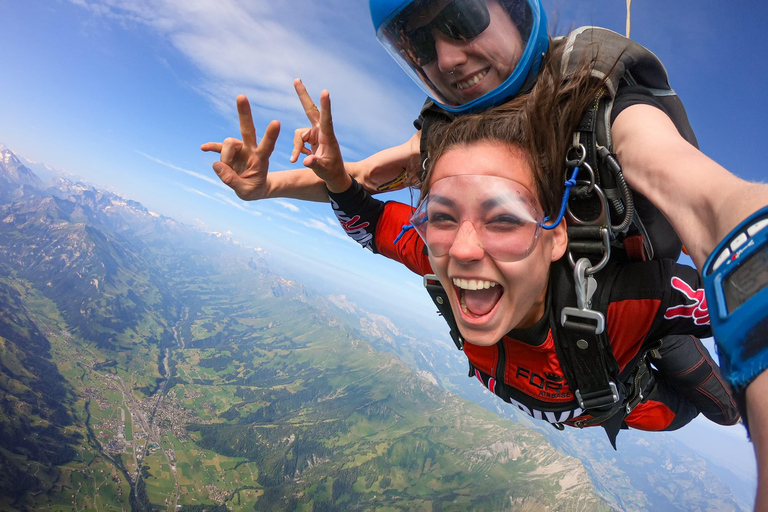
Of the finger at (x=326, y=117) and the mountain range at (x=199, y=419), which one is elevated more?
the finger at (x=326, y=117)

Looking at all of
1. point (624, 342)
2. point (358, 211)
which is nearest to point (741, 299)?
point (624, 342)

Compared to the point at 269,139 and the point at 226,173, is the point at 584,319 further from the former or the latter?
the point at 226,173

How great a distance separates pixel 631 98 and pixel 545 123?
1.15 ft

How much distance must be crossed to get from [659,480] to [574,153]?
932 feet

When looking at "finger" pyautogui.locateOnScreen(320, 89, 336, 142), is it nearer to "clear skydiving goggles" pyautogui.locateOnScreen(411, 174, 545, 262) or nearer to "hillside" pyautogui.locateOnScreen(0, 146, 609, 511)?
"clear skydiving goggles" pyautogui.locateOnScreen(411, 174, 545, 262)

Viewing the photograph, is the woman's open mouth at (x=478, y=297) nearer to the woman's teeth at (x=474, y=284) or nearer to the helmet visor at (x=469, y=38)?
the woman's teeth at (x=474, y=284)

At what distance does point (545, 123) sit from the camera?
1.66 m

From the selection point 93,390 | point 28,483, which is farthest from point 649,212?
point 93,390

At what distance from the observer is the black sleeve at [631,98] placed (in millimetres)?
1500

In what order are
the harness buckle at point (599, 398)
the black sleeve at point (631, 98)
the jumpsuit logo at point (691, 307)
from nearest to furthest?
the black sleeve at point (631, 98)
the jumpsuit logo at point (691, 307)
the harness buckle at point (599, 398)

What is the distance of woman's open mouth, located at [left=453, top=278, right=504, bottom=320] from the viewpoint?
1688 millimetres

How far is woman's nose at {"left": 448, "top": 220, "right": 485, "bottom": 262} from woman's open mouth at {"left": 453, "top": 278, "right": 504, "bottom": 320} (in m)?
0.14

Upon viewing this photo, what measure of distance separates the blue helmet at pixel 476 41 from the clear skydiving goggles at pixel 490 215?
544 millimetres

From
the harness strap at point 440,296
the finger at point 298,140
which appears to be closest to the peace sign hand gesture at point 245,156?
the finger at point 298,140
